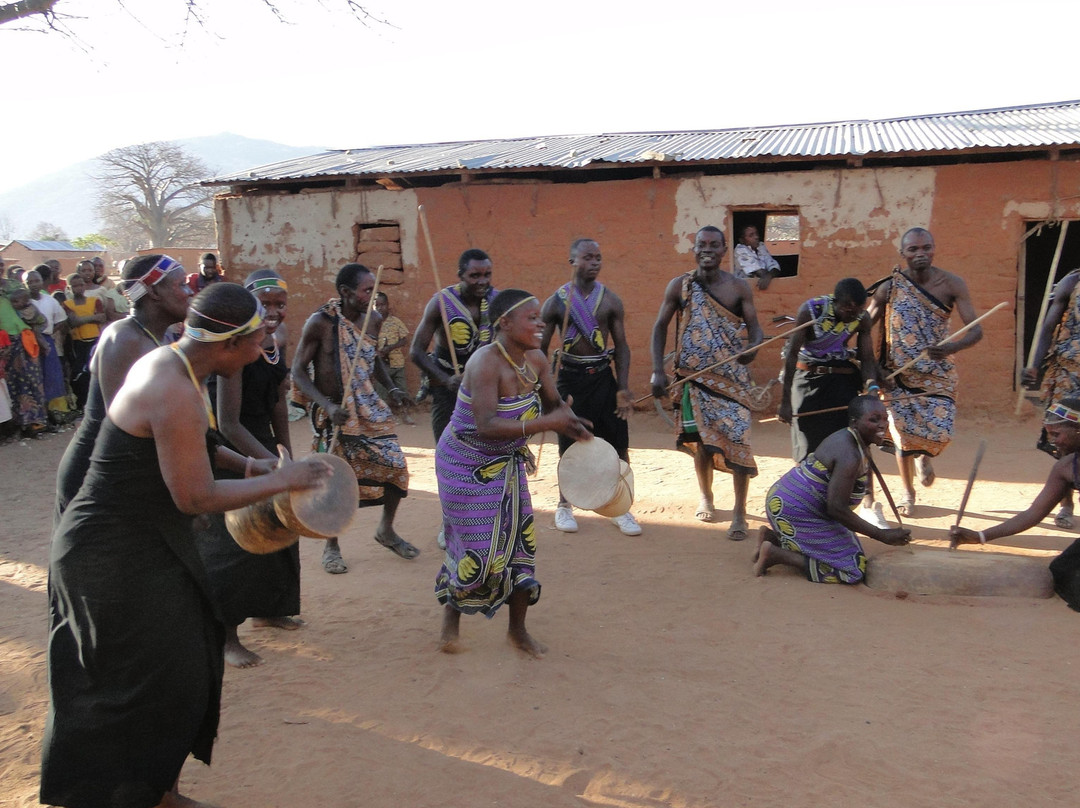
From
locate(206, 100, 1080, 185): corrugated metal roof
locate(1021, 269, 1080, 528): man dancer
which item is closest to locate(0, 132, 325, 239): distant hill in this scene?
locate(206, 100, 1080, 185): corrugated metal roof

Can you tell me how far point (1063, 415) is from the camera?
468cm

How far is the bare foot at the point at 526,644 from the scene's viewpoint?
4.18 metres

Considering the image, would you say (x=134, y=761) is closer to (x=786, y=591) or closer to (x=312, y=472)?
(x=312, y=472)

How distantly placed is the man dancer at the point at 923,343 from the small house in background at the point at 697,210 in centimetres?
349

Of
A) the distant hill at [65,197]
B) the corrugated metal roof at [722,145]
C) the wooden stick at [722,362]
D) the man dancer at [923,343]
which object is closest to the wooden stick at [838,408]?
the man dancer at [923,343]

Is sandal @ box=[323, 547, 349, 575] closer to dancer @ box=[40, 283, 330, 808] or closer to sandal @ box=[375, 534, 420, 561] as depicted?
sandal @ box=[375, 534, 420, 561]

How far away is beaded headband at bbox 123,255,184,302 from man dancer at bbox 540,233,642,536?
10.2ft

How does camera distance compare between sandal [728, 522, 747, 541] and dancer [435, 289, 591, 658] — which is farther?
sandal [728, 522, 747, 541]

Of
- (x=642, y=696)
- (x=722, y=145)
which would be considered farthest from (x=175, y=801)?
(x=722, y=145)

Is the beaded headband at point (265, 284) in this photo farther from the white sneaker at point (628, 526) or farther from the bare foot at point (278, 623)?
the white sneaker at point (628, 526)

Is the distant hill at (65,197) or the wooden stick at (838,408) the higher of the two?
the distant hill at (65,197)

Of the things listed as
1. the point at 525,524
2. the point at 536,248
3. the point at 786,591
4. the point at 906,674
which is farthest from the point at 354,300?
the point at 536,248

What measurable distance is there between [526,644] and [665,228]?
22.3 feet

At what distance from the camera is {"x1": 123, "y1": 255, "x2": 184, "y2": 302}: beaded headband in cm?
329
